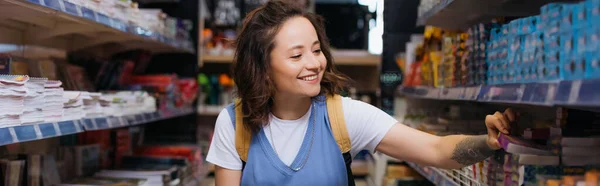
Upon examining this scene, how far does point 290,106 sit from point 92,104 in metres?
0.87

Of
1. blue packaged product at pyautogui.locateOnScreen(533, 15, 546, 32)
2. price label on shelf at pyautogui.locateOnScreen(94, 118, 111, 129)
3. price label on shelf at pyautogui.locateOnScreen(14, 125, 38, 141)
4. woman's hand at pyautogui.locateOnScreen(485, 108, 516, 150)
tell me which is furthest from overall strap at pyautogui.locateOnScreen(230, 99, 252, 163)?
blue packaged product at pyautogui.locateOnScreen(533, 15, 546, 32)

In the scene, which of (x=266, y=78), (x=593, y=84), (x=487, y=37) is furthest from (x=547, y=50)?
(x=266, y=78)

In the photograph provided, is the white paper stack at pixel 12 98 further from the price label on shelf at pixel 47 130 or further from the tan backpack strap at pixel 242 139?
the tan backpack strap at pixel 242 139

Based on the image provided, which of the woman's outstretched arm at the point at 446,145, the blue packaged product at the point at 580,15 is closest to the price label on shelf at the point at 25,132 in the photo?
the woman's outstretched arm at the point at 446,145

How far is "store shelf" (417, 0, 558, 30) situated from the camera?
7.14 feet

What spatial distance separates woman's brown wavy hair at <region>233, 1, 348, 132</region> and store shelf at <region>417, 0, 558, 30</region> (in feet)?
1.75

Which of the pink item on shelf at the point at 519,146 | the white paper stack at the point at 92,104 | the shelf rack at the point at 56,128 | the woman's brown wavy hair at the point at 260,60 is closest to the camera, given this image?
the pink item on shelf at the point at 519,146

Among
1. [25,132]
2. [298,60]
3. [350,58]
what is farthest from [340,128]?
[350,58]

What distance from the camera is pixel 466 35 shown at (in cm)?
221

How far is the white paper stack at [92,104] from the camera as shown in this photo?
2387 millimetres

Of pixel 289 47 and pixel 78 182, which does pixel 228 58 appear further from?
pixel 289 47

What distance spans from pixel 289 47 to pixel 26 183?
1199 mm

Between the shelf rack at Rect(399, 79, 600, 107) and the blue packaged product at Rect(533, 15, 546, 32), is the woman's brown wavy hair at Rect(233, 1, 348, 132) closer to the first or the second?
the shelf rack at Rect(399, 79, 600, 107)

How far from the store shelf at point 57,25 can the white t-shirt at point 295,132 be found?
0.69 m
